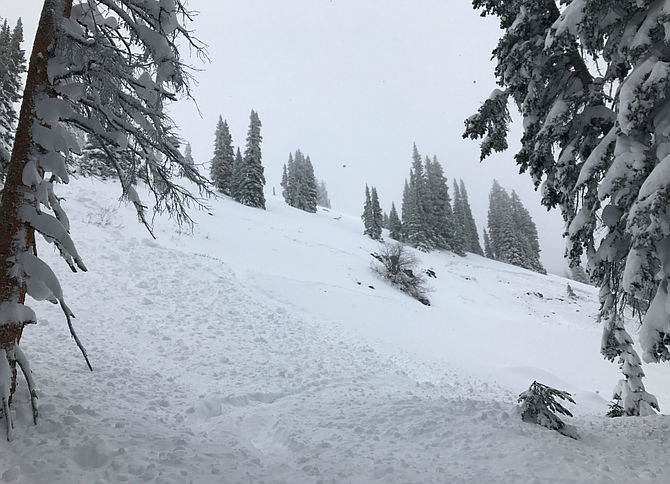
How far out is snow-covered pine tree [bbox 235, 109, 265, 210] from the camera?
135 ft

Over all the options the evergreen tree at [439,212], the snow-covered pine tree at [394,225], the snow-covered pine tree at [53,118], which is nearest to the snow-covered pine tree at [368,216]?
the snow-covered pine tree at [394,225]

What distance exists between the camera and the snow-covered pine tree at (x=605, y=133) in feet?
13.9

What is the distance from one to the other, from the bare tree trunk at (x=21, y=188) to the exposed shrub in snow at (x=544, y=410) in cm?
702

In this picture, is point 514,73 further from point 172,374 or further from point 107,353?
point 107,353

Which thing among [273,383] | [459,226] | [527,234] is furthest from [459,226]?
[273,383]

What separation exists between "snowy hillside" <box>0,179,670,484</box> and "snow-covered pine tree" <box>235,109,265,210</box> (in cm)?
2179

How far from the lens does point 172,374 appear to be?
22.5 feet

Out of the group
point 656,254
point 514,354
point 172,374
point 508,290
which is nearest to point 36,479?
point 172,374

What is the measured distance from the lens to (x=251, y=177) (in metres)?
41.8

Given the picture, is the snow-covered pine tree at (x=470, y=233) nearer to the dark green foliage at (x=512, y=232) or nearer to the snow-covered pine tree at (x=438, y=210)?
the dark green foliage at (x=512, y=232)

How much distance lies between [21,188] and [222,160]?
44.4m

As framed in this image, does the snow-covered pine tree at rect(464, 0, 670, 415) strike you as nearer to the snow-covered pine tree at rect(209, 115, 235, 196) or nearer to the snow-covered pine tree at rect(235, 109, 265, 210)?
the snow-covered pine tree at rect(235, 109, 265, 210)

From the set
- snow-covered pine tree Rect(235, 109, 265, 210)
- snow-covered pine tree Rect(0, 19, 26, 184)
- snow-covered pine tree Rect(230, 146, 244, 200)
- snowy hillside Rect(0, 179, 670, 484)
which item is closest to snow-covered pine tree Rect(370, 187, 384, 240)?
snow-covered pine tree Rect(235, 109, 265, 210)

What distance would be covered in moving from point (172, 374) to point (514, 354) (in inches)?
575
